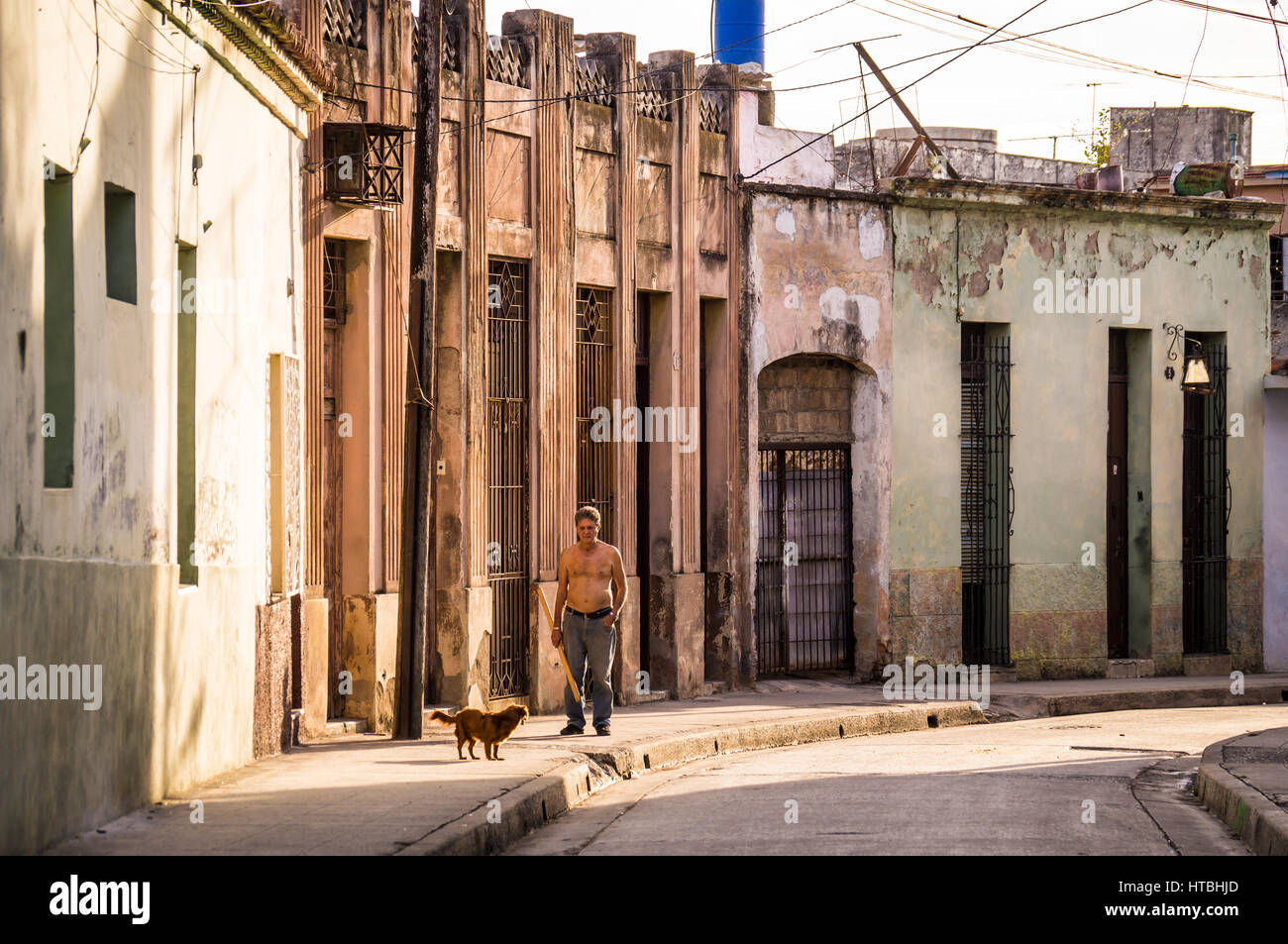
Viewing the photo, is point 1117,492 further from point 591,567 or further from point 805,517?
point 591,567

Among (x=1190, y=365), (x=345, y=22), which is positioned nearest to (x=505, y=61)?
(x=345, y=22)

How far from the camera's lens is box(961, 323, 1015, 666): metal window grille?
22.0m

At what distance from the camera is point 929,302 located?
21.5 m

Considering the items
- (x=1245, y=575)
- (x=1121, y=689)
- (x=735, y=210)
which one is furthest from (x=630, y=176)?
(x=1245, y=575)

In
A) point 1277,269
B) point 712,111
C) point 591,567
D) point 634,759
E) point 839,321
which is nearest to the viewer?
point 634,759

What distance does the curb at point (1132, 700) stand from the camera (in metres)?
19.7

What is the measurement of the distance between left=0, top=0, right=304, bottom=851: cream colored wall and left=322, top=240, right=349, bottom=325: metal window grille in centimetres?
111

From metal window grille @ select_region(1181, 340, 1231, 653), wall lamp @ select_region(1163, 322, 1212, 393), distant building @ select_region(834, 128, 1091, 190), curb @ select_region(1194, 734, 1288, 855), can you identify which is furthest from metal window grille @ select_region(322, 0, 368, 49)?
metal window grille @ select_region(1181, 340, 1231, 653)

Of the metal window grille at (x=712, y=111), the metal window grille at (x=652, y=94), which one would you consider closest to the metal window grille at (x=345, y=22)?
the metal window grille at (x=652, y=94)

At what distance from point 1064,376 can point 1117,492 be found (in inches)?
77.6

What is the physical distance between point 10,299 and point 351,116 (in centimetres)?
741

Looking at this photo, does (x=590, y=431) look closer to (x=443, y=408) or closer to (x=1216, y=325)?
(x=443, y=408)

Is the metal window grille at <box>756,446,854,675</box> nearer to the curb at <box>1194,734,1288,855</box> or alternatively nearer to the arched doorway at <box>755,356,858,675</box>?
the arched doorway at <box>755,356,858,675</box>

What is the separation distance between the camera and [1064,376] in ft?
73.8
